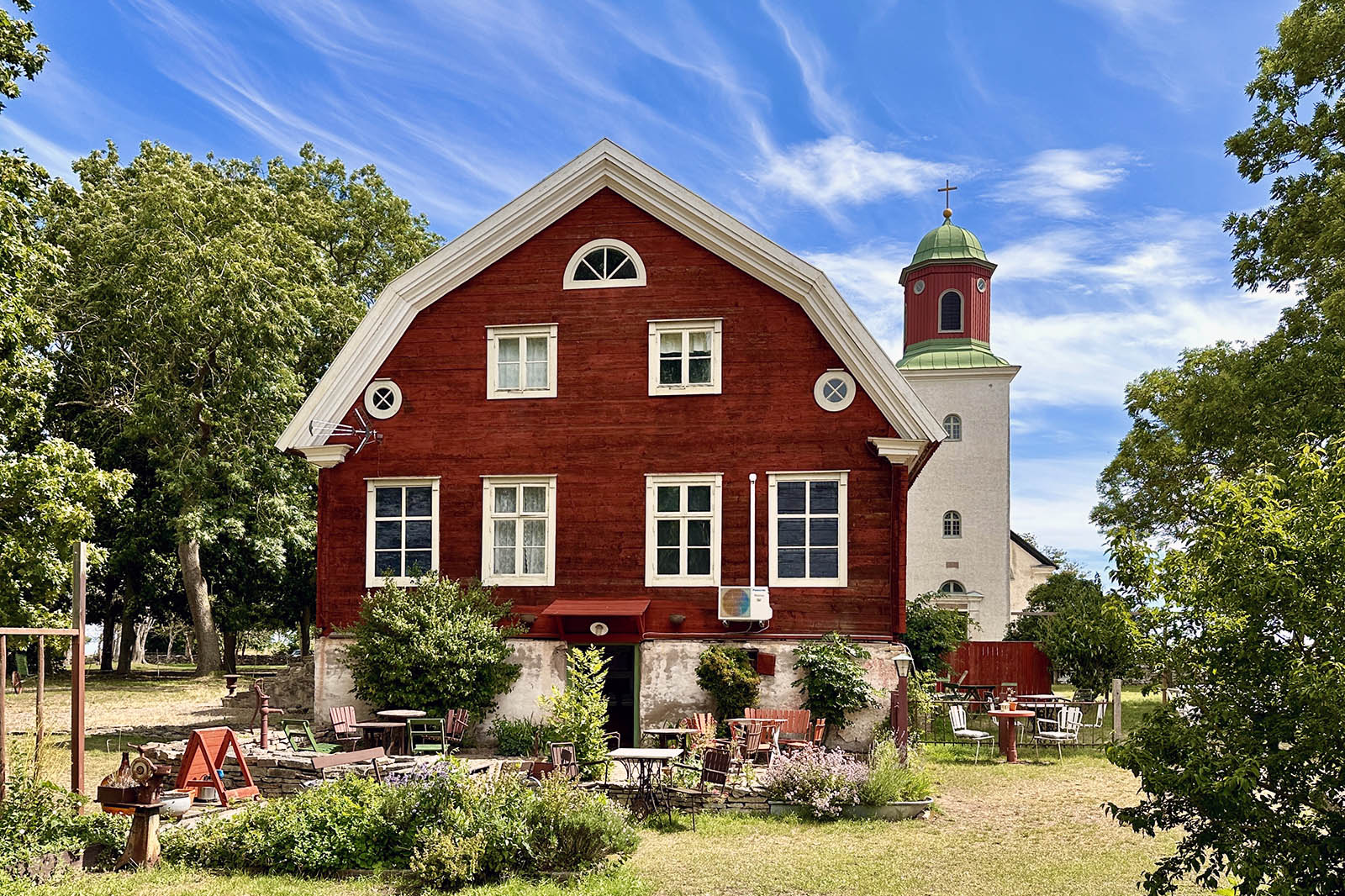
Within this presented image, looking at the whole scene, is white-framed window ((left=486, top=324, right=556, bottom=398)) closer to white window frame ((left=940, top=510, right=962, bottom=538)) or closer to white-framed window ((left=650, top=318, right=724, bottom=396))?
white-framed window ((left=650, top=318, right=724, bottom=396))

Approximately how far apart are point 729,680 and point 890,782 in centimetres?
388

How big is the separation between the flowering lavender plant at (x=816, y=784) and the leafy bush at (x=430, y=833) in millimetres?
3179

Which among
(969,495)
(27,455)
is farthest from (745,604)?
(969,495)

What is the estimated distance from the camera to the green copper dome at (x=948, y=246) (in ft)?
143

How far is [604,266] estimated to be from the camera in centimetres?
1969

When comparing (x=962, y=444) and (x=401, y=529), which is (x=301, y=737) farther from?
(x=962, y=444)

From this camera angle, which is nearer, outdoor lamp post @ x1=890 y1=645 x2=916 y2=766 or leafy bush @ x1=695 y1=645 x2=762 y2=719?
outdoor lamp post @ x1=890 y1=645 x2=916 y2=766

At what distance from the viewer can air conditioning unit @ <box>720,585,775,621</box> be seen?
18.0 meters

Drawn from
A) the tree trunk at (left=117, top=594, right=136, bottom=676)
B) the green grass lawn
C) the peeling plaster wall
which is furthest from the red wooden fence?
the tree trunk at (left=117, top=594, right=136, bottom=676)

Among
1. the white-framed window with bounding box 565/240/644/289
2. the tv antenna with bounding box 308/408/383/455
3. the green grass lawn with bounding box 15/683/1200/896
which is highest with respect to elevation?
the white-framed window with bounding box 565/240/644/289

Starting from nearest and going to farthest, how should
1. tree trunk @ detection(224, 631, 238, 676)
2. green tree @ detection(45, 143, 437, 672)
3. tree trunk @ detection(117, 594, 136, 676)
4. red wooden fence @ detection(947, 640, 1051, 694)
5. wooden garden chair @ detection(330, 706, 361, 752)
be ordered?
1. wooden garden chair @ detection(330, 706, 361, 752)
2. green tree @ detection(45, 143, 437, 672)
3. red wooden fence @ detection(947, 640, 1051, 694)
4. tree trunk @ detection(117, 594, 136, 676)
5. tree trunk @ detection(224, 631, 238, 676)

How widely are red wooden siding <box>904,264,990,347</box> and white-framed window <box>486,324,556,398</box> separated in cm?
2759

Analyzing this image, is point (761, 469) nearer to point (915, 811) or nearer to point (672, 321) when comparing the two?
point (672, 321)

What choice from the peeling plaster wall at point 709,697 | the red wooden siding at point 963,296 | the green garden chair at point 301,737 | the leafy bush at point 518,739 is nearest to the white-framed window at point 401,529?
the green garden chair at point 301,737
